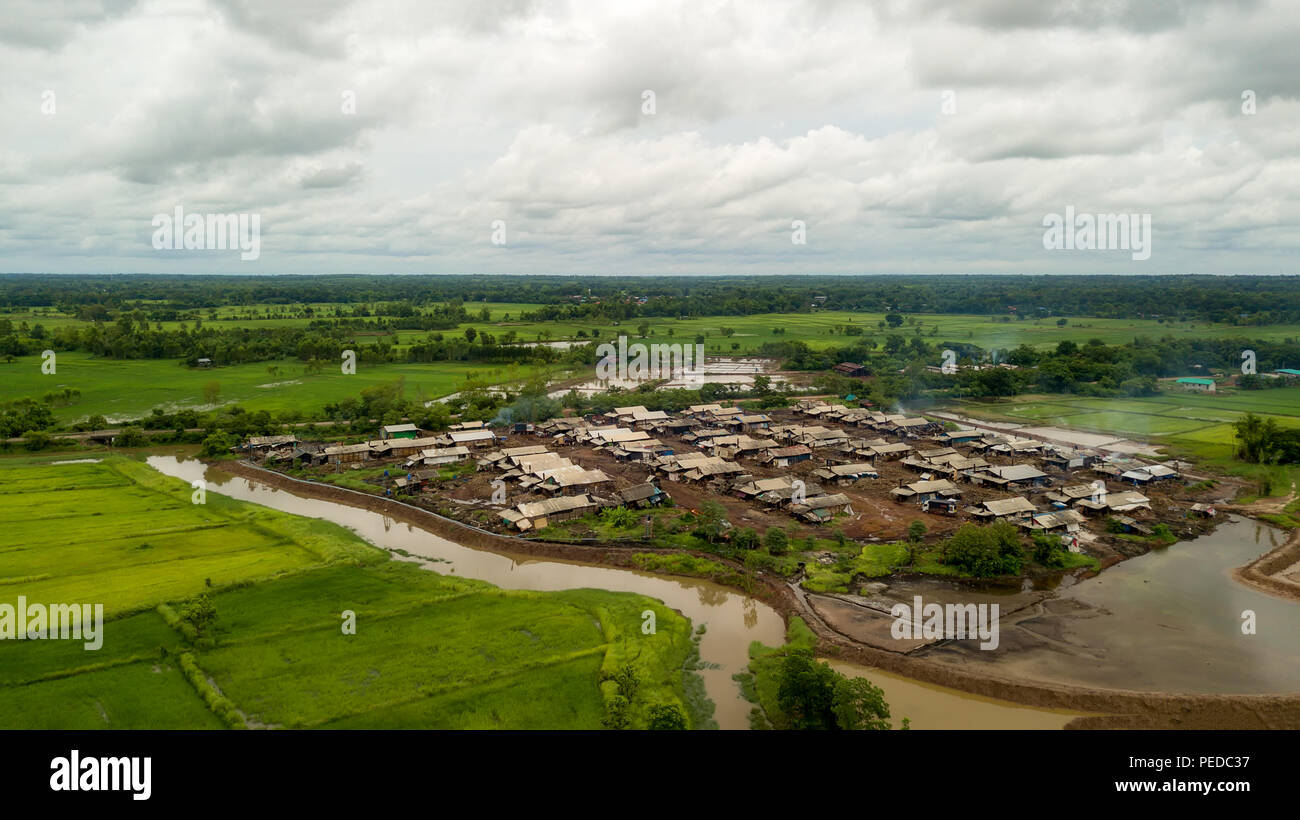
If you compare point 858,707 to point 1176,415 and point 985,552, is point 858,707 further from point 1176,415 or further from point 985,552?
point 1176,415

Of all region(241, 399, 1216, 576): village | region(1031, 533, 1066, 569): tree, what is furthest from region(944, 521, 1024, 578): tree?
region(241, 399, 1216, 576): village

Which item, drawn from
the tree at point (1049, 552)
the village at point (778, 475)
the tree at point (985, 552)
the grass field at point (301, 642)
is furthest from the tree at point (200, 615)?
the tree at point (1049, 552)

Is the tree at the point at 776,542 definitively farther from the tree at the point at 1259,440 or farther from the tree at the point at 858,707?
the tree at the point at 1259,440

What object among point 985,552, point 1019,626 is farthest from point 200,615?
point 985,552

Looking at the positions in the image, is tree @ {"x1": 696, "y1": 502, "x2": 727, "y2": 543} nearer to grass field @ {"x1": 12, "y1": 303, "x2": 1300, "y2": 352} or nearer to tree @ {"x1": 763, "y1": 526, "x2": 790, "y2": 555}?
tree @ {"x1": 763, "y1": 526, "x2": 790, "y2": 555}

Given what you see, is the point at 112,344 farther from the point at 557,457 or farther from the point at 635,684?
the point at 635,684

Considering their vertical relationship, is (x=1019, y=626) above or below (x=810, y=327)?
below
